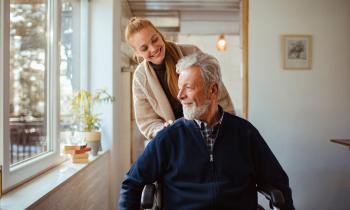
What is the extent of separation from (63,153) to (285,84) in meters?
2.23

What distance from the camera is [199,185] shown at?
58.0 inches

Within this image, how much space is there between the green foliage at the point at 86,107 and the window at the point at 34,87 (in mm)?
80

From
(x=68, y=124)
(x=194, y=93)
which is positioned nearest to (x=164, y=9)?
(x=68, y=124)

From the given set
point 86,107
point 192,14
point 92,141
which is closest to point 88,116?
point 86,107

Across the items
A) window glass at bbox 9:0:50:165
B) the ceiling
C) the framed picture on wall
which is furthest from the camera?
the ceiling

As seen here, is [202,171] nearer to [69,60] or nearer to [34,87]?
[34,87]

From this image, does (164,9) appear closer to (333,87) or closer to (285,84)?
(285,84)

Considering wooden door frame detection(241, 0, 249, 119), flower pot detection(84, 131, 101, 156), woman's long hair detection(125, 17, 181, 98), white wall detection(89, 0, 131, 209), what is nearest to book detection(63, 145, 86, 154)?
flower pot detection(84, 131, 101, 156)

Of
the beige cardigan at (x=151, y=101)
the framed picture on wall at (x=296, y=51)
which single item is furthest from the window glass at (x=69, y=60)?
the framed picture on wall at (x=296, y=51)

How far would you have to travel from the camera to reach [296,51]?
3.30 metres

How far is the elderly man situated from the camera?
1472 mm

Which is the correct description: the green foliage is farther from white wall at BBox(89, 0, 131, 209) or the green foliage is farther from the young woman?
the young woman

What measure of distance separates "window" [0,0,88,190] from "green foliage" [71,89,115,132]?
80 millimetres

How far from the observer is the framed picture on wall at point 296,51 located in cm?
331
